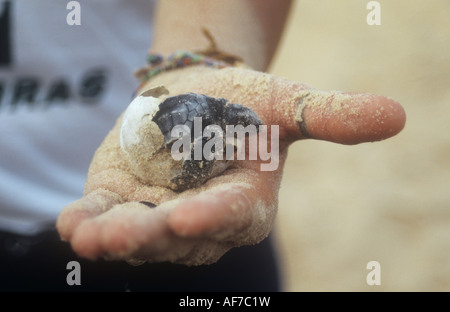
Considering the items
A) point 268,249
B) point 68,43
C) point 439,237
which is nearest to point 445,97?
point 439,237

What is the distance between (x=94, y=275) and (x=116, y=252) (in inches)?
13.9

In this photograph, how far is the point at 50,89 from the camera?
78 centimetres

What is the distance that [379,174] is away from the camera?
1983mm

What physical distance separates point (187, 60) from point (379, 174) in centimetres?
152

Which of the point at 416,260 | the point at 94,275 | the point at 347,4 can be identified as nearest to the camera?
the point at 94,275

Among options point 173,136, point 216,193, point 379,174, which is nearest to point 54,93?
point 173,136

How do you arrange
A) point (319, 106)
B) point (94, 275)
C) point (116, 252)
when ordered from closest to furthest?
point (116, 252) → point (319, 106) → point (94, 275)

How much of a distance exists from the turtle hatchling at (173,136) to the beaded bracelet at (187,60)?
0.19m

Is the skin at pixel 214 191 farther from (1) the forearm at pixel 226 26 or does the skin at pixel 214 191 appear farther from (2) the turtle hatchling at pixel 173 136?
(1) the forearm at pixel 226 26

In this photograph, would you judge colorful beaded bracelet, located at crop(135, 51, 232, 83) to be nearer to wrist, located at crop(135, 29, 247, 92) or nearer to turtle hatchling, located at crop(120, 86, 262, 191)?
wrist, located at crop(135, 29, 247, 92)

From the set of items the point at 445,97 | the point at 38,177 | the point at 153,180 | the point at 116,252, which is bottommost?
the point at 116,252

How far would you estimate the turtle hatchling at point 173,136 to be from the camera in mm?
469

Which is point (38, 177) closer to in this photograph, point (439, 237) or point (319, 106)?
point (319, 106)

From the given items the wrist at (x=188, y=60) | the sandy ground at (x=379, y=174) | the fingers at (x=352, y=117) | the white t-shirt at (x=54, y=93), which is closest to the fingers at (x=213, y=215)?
the fingers at (x=352, y=117)
